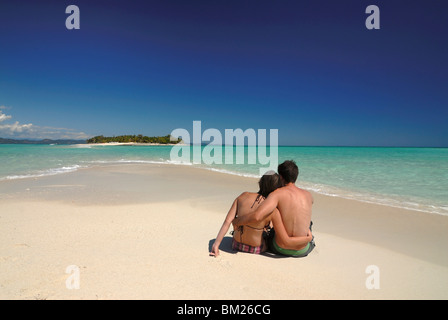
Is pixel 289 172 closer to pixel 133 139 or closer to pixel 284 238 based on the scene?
pixel 284 238

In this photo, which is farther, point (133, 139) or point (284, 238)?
point (133, 139)

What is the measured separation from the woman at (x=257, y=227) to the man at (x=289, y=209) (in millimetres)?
81

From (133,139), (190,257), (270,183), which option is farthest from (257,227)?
(133,139)

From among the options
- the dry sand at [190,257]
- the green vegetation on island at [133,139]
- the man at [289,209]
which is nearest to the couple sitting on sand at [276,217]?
the man at [289,209]

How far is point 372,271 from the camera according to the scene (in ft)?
11.2

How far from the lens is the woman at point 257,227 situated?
3523 millimetres

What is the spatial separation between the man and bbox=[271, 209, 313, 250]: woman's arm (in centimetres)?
5

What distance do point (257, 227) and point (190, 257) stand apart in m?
1.03

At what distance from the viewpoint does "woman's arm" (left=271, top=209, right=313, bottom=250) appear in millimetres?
3457

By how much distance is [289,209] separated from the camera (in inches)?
136

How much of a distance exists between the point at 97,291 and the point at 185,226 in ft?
8.28

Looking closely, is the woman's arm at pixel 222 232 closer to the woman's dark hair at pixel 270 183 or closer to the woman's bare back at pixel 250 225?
the woman's bare back at pixel 250 225

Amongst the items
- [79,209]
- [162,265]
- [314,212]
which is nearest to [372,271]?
[162,265]
